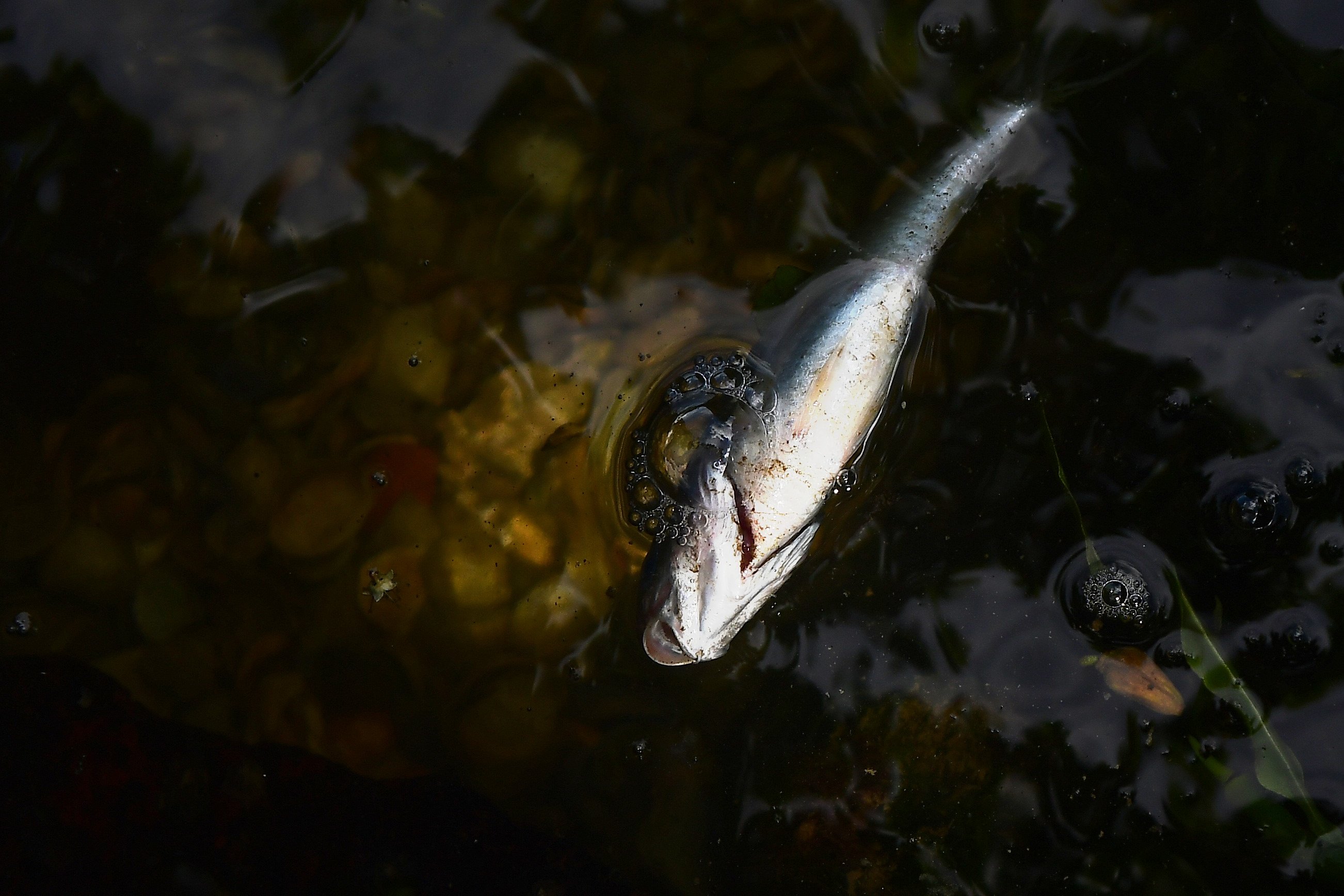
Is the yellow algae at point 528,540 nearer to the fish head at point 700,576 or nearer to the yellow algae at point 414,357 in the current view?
the fish head at point 700,576

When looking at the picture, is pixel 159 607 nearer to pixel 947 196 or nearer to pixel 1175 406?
pixel 947 196

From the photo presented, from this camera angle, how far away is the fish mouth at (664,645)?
6.74 ft

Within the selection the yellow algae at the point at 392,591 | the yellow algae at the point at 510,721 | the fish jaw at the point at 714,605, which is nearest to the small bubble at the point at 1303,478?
the fish jaw at the point at 714,605

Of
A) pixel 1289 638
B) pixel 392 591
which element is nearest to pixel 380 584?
pixel 392 591

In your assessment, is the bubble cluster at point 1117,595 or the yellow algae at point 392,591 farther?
the yellow algae at point 392,591

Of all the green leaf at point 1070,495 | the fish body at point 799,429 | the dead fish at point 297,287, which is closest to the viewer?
the fish body at point 799,429

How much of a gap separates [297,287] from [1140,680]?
2745 millimetres

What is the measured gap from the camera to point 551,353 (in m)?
2.20

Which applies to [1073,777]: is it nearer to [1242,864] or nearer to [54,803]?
[1242,864]

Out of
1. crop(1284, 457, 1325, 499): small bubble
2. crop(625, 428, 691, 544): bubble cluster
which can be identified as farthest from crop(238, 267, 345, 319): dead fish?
crop(1284, 457, 1325, 499): small bubble

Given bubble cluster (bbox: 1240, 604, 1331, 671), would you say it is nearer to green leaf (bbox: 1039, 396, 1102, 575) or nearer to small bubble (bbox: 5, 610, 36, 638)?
green leaf (bbox: 1039, 396, 1102, 575)

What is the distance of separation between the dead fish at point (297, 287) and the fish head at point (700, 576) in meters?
1.24

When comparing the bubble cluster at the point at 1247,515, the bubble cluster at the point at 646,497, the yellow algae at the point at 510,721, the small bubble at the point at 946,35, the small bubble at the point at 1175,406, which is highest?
the small bubble at the point at 946,35

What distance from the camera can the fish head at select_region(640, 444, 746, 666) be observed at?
199 centimetres
